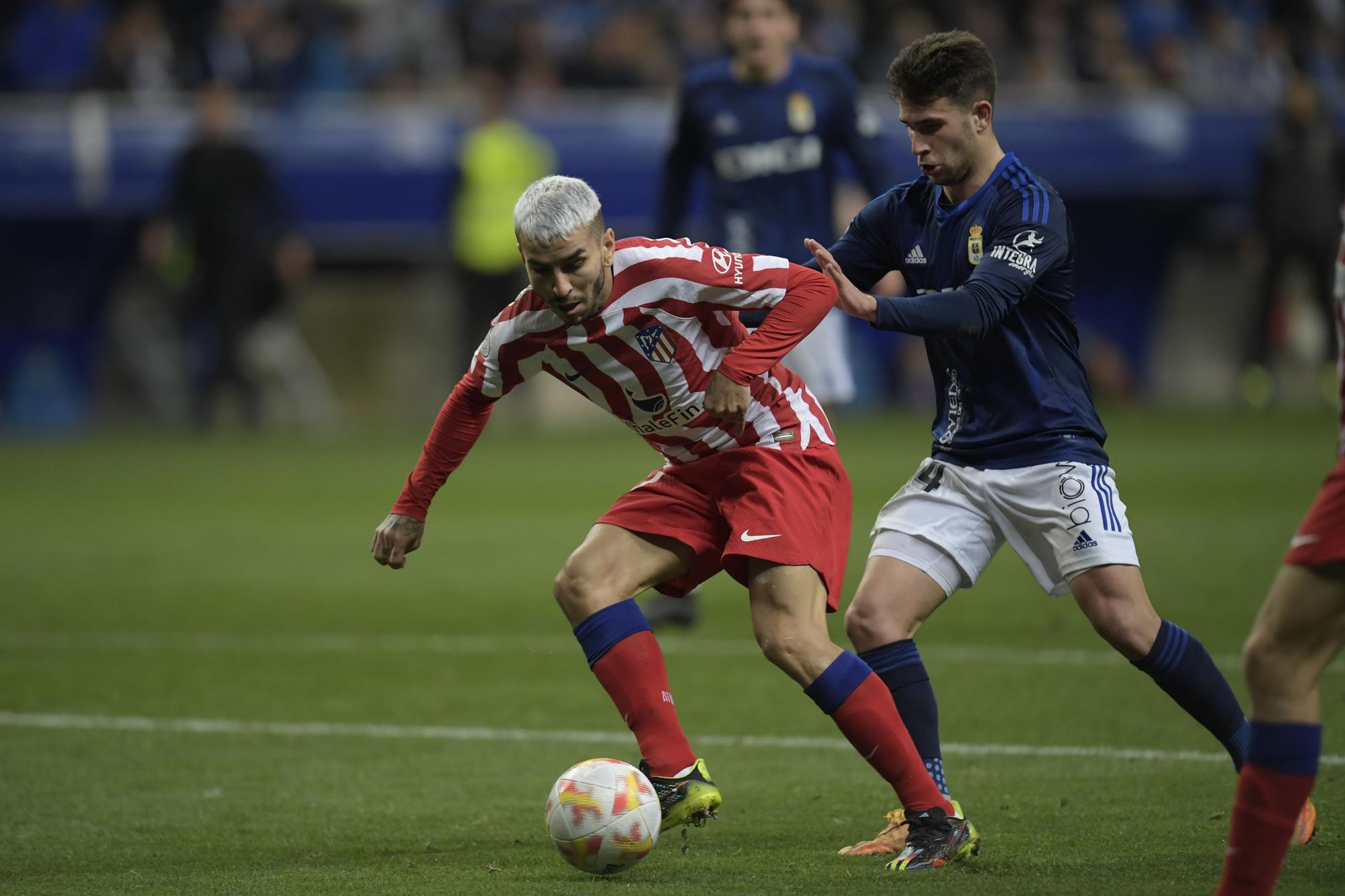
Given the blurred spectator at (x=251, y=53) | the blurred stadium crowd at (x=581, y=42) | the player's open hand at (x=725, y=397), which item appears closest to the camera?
the player's open hand at (x=725, y=397)

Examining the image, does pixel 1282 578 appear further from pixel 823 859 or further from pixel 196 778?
pixel 196 778

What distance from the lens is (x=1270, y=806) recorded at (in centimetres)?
341

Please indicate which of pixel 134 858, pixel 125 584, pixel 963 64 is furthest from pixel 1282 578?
pixel 125 584

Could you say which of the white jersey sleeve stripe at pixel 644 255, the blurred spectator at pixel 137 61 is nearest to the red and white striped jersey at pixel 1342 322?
the white jersey sleeve stripe at pixel 644 255

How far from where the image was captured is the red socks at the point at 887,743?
4.27 m

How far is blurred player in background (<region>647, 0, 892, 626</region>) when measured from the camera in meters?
7.70

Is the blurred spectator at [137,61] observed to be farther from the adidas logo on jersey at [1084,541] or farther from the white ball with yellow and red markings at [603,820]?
the adidas logo on jersey at [1084,541]

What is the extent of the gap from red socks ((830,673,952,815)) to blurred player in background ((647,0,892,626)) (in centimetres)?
339

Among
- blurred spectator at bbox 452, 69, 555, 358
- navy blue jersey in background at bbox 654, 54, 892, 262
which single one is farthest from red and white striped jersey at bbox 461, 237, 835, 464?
blurred spectator at bbox 452, 69, 555, 358

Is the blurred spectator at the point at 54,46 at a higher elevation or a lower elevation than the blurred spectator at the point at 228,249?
higher

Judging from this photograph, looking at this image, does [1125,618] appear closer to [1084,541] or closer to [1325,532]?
[1084,541]

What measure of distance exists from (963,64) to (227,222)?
1275 cm

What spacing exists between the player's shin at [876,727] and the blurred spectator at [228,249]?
39.7 feet

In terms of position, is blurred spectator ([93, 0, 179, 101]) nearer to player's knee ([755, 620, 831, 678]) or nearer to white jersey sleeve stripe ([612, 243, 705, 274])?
white jersey sleeve stripe ([612, 243, 705, 274])
